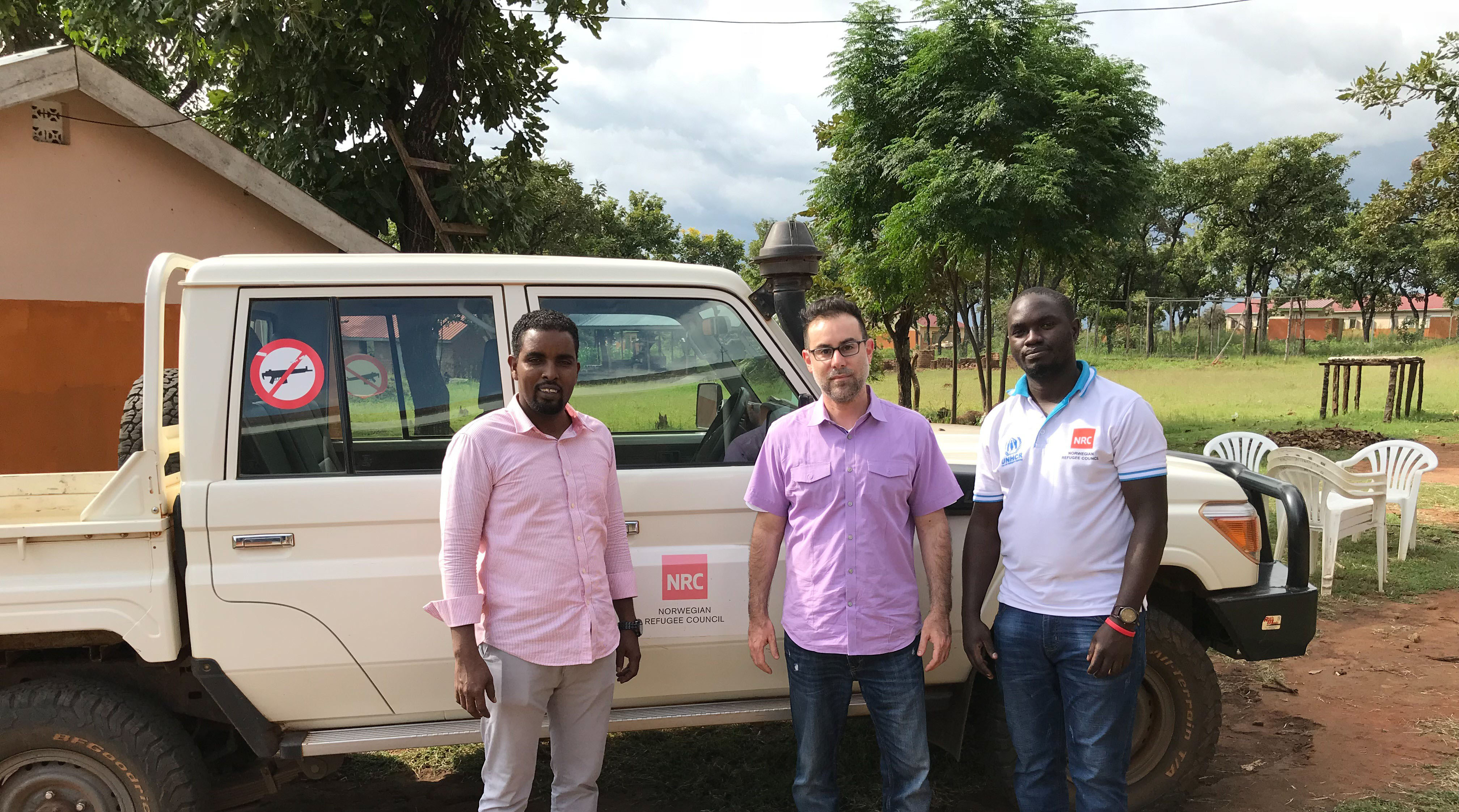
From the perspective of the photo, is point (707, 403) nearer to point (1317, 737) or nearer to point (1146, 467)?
point (1146, 467)

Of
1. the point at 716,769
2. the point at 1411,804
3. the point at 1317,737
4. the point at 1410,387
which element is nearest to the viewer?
the point at 1411,804

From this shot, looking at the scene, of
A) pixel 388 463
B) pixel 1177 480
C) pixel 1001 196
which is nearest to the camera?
pixel 388 463

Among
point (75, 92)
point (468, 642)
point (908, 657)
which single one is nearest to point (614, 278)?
point (468, 642)

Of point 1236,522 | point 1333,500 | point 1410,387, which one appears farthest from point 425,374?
point 1410,387

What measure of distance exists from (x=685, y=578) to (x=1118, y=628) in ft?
4.41

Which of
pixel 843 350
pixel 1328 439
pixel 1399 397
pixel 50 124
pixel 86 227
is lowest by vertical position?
pixel 1328 439

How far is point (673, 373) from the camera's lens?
327cm

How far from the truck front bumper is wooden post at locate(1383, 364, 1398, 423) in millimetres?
13985

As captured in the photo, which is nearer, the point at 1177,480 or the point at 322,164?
the point at 1177,480

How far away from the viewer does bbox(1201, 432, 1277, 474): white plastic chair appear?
7.51 meters

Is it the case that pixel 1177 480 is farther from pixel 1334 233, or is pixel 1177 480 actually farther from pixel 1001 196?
pixel 1334 233

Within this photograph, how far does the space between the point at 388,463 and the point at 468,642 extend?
801mm

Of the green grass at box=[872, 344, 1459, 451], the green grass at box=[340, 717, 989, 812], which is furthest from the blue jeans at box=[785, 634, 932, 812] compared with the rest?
the green grass at box=[872, 344, 1459, 451]

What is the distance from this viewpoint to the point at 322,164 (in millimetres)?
9062
